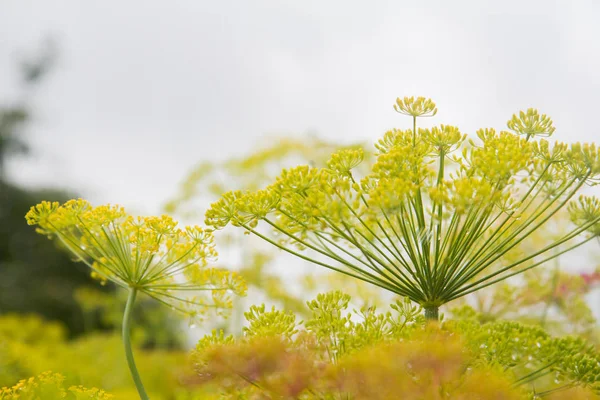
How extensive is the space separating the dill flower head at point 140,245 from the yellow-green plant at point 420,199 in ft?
0.44

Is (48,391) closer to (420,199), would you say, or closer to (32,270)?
(420,199)

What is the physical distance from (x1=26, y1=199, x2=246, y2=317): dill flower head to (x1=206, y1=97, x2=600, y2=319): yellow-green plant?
0.13 m

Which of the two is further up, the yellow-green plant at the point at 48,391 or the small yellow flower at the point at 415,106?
the small yellow flower at the point at 415,106

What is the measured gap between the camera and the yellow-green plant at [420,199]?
938 millimetres

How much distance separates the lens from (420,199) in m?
1.04

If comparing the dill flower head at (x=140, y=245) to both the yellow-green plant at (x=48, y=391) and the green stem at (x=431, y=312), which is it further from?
the green stem at (x=431, y=312)

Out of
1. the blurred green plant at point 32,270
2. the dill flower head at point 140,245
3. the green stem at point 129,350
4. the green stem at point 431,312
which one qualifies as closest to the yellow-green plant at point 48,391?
the green stem at point 129,350

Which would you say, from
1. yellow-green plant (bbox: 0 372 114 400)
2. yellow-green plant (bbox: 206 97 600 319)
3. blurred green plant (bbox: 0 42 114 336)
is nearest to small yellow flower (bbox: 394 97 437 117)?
yellow-green plant (bbox: 206 97 600 319)

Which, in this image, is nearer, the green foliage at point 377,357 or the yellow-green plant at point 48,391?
the green foliage at point 377,357

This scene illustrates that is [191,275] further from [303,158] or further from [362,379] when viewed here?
[303,158]

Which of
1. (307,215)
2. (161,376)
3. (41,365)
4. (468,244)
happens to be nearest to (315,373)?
(307,215)

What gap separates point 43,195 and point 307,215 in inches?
485

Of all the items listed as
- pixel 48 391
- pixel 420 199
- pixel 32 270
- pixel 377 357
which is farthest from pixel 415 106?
pixel 32 270

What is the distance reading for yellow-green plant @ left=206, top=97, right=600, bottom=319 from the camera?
94cm
